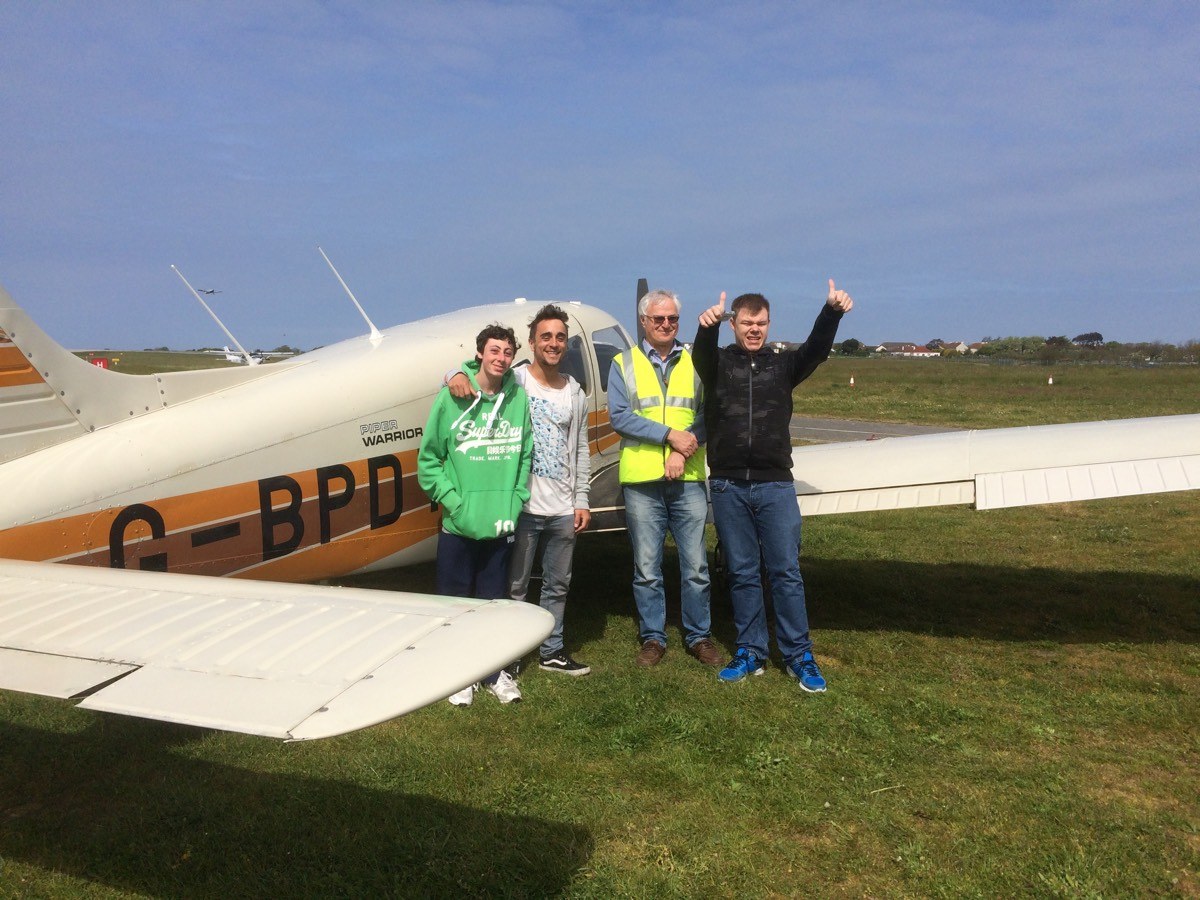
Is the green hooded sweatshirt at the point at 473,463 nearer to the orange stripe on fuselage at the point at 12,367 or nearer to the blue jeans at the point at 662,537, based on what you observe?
the blue jeans at the point at 662,537

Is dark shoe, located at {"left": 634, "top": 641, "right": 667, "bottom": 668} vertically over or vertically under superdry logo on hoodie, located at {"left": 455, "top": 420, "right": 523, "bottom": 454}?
under

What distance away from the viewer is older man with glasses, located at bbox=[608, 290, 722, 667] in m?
4.81

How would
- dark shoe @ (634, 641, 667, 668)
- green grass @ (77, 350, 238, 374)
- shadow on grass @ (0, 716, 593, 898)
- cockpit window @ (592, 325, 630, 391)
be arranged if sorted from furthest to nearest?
green grass @ (77, 350, 238, 374) < cockpit window @ (592, 325, 630, 391) < dark shoe @ (634, 641, 667, 668) < shadow on grass @ (0, 716, 593, 898)

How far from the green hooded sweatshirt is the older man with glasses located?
688 mm

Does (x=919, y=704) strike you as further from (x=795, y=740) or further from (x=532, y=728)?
(x=532, y=728)

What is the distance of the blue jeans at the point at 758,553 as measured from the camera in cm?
467

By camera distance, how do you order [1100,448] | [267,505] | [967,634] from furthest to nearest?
[967,634] → [1100,448] → [267,505]

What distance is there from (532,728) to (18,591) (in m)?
2.33

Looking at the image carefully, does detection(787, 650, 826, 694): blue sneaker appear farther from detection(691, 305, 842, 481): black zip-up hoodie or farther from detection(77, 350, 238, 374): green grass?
detection(77, 350, 238, 374): green grass

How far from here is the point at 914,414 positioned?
24562 millimetres

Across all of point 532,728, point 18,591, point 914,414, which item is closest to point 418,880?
point 532,728

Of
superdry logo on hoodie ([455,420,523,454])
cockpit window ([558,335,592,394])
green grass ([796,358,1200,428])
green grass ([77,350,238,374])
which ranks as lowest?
green grass ([796,358,1200,428])

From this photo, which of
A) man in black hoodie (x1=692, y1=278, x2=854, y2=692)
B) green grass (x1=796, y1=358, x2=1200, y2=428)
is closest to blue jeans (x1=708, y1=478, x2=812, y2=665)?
man in black hoodie (x1=692, y1=278, x2=854, y2=692)

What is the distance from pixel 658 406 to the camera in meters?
4.84
